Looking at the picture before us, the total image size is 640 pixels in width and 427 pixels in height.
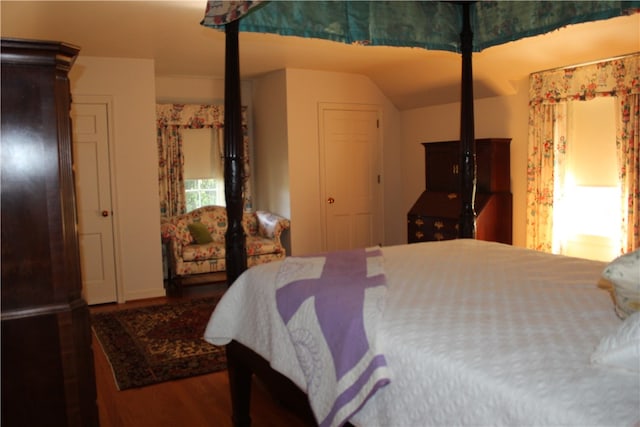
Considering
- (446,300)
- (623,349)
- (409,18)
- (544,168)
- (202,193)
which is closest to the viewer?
(623,349)

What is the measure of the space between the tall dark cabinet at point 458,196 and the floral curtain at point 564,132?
0.25 meters

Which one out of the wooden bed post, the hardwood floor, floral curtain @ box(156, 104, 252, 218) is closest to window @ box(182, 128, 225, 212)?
floral curtain @ box(156, 104, 252, 218)

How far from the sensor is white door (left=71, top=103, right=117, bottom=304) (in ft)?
16.9

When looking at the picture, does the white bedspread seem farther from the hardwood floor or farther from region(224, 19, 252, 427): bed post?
the hardwood floor

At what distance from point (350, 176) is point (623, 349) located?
5.53m

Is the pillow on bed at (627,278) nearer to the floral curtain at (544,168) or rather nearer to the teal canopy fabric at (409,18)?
the teal canopy fabric at (409,18)

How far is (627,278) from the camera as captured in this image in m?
1.40

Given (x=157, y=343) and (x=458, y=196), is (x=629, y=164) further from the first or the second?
(x=157, y=343)

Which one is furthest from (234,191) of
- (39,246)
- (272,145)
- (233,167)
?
(272,145)

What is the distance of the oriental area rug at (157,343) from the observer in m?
3.43

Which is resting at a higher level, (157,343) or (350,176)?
(350,176)

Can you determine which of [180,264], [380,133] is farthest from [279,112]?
[180,264]

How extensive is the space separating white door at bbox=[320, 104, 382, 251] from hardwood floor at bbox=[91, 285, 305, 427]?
341 cm

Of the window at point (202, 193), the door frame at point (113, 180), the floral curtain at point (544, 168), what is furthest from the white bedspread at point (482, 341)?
the window at point (202, 193)
